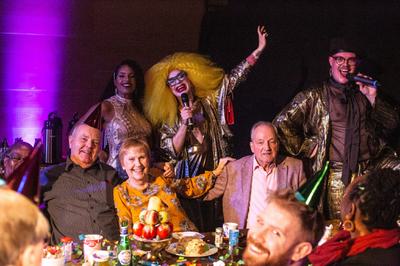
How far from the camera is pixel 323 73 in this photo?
17.8ft

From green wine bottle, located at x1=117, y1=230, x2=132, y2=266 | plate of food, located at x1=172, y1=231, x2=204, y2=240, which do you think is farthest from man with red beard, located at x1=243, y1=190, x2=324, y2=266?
plate of food, located at x1=172, y1=231, x2=204, y2=240

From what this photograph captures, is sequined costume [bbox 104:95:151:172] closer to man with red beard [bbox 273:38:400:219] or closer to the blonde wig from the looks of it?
the blonde wig

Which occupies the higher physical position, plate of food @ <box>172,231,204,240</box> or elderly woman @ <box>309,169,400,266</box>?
elderly woman @ <box>309,169,400,266</box>

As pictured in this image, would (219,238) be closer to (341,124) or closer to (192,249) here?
(192,249)

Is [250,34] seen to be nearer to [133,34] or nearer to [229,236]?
[133,34]

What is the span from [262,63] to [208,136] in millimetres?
1126

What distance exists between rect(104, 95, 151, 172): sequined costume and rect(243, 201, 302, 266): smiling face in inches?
95.5

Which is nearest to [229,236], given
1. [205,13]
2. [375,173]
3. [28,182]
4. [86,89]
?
[375,173]

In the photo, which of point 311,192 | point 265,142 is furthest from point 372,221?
point 265,142

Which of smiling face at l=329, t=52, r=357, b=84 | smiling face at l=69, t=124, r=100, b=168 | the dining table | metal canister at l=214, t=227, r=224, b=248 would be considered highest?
smiling face at l=329, t=52, r=357, b=84

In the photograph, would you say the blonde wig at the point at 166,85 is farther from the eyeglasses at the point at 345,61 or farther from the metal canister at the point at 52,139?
the eyeglasses at the point at 345,61

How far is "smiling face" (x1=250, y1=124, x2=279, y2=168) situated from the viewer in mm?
4004

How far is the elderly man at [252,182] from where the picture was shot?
4.07 meters

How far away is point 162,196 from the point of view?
3.71 meters
